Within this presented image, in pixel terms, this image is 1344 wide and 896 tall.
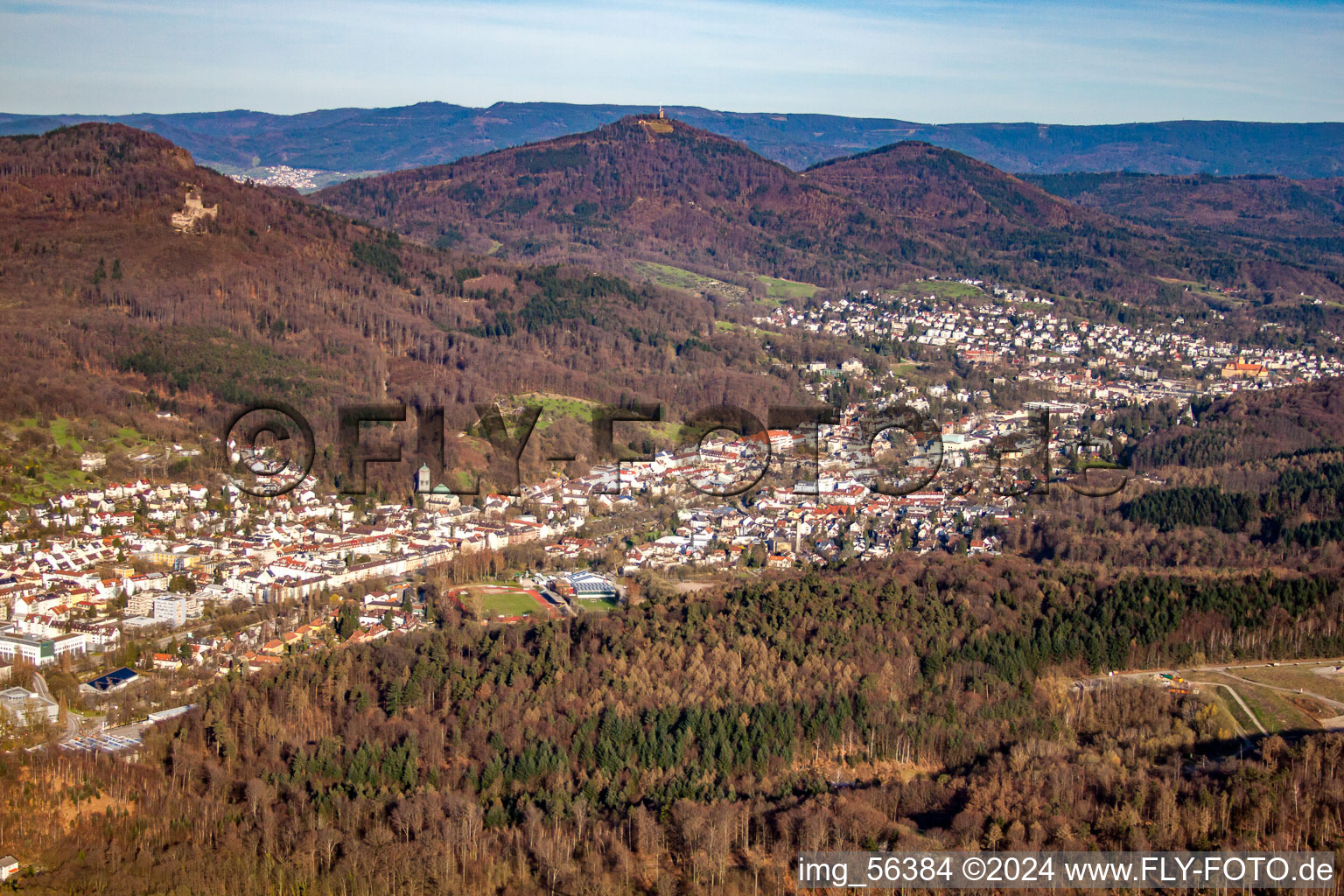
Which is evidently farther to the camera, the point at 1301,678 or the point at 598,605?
the point at 598,605

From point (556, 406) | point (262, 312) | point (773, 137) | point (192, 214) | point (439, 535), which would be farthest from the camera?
point (773, 137)

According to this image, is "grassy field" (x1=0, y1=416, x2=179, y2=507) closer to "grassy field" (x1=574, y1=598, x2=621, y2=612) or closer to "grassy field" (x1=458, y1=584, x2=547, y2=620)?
"grassy field" (x1=458, y1=584, x2=547, y2=620)

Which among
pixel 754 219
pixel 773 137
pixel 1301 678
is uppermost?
pixel 773 137

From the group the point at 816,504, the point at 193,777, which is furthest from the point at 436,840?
the point at 816,504

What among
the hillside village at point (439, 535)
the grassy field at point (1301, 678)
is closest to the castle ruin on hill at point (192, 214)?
the hillside village at point (439, 535)

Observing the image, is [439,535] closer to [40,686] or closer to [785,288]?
[40,686]

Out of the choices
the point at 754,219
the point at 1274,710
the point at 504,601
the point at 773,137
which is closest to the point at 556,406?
the point at 504,601

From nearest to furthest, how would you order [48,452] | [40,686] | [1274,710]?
[1274,710], [40,686], [48,452]
